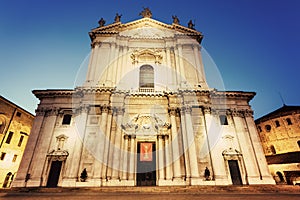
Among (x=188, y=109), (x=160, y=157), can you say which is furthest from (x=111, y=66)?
(x=160, y=157)

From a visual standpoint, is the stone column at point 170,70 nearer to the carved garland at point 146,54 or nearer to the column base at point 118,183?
the carved garland at point 146,54

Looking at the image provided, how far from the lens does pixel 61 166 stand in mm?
15352

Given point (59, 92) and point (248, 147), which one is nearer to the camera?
point (248, 147)

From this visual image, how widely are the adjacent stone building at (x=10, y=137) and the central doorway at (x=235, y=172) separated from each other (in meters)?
23.9

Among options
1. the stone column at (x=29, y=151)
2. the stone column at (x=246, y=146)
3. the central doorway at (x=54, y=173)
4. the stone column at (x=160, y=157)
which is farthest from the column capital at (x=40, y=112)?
the stone column at (x=246, y=146)

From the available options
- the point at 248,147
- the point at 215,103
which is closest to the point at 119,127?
the point at 215,103

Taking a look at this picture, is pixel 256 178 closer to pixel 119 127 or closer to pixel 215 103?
pixel 215 103

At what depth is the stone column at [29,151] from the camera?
14.3 metres

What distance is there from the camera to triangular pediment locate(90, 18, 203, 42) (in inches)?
903

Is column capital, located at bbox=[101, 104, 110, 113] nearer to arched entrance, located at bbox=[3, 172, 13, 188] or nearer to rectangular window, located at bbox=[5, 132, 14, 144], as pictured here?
rectangular window, located at bbox=[5, 132, 14, 144]

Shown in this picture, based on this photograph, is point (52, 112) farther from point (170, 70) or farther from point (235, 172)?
point (235, 172)

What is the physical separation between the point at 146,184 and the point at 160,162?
2.10m

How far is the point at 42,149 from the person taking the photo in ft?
51.9

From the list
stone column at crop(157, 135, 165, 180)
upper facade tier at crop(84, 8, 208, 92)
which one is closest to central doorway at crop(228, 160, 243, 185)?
stone column at crop(157, 135, 165, 180)
